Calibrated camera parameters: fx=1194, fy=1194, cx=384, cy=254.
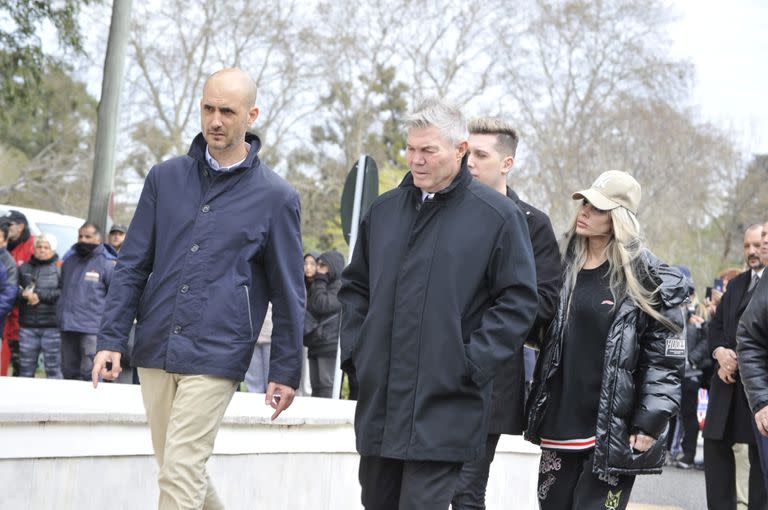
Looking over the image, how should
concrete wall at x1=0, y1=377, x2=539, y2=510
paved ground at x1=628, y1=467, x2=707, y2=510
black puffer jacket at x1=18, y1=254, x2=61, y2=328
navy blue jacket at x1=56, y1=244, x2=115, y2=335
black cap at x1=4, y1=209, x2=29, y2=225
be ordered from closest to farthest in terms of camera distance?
concrete wall at x1=0, y1=377, x2=539, y2=510 < paved ground at x1=628, y1=467, x2=707, y2=510 < navy blue jacket at x1=56, y1=244, x2=115, y2=335 < black puffer jacket at x1=18, y1=254, x2=61, y2=328 < black cap at x1=4, y1=209, x2=29, y2=225

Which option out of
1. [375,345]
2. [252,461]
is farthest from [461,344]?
[252,461]

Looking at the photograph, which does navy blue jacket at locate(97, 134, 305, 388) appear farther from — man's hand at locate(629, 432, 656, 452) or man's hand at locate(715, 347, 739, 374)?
man's hand at locate(715, 347, 739, 374)

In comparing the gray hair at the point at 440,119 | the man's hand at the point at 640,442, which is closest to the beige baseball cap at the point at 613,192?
the man's hand at the point at 640,442

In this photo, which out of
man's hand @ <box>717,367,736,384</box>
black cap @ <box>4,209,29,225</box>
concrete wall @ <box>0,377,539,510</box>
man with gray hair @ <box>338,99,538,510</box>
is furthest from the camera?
black cap @ <box>4,209,29,225</box>

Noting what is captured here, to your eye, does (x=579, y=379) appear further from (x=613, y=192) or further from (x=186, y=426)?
(x=186, y=426)

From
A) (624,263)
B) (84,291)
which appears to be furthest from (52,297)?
(624,263)

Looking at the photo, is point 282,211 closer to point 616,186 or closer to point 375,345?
point 375,345

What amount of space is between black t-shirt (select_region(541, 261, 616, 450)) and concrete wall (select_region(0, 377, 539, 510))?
5.98 ft

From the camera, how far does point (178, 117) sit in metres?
37.6

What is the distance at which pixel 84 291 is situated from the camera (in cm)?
1252

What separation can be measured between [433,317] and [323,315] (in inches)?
380

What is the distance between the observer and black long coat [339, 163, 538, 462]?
4.31 meters

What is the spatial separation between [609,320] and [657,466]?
72 centimetres

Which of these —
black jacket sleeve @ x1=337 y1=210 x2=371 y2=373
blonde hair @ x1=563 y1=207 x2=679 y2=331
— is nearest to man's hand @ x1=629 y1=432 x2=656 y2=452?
blonde hair @ x1=563 y1=207 x2=679 y2=331
